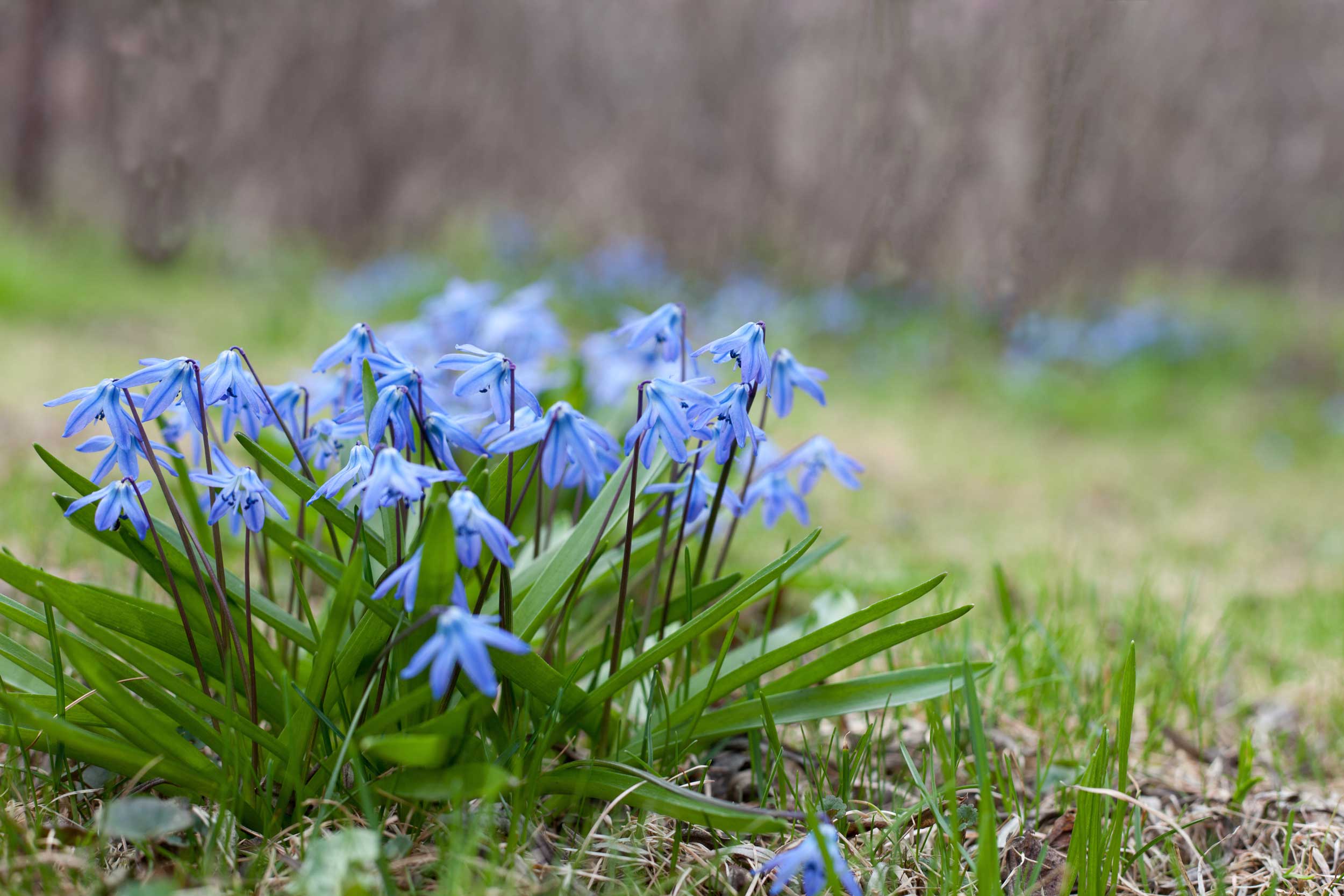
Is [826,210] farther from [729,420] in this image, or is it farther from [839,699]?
[729,420]

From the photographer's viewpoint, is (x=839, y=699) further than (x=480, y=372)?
Yes

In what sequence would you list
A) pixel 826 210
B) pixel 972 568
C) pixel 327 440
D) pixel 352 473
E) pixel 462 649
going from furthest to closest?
pixel 826 210, pixel 972 568, pixel 327 440, pixel 352 473, pixel 462 649

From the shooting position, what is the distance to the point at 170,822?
3.91 ft

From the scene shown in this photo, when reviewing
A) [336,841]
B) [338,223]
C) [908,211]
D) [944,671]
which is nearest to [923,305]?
[908,211]

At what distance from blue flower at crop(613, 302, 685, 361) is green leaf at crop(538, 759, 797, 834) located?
62 centimetres

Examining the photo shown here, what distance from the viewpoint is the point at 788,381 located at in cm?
163

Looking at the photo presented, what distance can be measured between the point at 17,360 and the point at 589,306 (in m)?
4.34

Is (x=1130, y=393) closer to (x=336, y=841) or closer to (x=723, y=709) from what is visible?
(x=723, y=709)

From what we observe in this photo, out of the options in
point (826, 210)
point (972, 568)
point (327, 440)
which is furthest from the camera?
point (826, 210)

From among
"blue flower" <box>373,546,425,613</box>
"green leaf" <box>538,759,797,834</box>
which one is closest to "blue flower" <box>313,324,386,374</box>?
"blue flower" <box>373,546,425,613</box>

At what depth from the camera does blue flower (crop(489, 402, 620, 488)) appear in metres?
1.32

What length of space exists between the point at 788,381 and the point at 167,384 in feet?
2.91

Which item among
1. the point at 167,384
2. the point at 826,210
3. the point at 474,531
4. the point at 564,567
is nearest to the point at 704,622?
the point at 564,567

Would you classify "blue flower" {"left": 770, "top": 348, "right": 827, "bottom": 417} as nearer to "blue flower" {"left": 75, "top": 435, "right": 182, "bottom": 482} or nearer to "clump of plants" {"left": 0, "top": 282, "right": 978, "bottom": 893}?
"clump of plants" {"left": 0, "top": 282, "right": 978, "bottom": 893}
